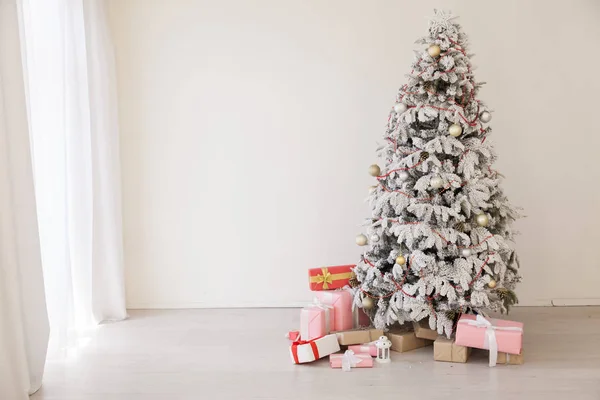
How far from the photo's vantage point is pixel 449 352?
9.10 feet

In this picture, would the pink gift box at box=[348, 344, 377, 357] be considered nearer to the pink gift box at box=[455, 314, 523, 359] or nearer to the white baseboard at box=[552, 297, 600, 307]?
the pink gift box at box=[455, 314, 523, 359]

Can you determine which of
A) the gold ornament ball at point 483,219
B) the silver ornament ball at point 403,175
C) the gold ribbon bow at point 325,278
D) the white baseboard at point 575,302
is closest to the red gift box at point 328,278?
the gold ribbon bow at point 325,278

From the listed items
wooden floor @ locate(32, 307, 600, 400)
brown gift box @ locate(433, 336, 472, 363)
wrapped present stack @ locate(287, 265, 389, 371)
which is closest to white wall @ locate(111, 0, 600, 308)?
wooden floor @ locate(32, 307, 600, 400)

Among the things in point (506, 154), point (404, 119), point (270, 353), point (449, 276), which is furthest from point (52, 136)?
point (506, 154)

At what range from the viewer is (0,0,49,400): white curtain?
2.29 meters

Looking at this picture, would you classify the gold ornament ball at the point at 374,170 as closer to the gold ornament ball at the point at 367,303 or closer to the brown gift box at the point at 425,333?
the gold ornament ball at the point at 367,303

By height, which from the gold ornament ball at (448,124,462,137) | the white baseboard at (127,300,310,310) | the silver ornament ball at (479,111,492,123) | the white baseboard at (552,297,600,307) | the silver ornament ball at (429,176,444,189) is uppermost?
the silver ornament ball at (479,111,492,123)

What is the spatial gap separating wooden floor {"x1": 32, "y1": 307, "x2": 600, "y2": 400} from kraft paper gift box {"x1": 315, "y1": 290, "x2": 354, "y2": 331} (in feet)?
0.98

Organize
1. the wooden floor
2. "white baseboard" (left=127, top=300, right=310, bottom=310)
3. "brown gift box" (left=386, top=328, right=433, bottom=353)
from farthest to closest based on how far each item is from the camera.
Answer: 1. "white baseboard" (left=127, top=300, right=310, bottom=310)
2. "brown gift box" (left=386, top=328, right=433, bottom=353)
3. the wooden floor

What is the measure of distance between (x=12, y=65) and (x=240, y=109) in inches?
64.4

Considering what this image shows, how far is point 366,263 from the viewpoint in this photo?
9.94ft

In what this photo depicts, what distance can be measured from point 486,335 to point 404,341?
0.41 meters

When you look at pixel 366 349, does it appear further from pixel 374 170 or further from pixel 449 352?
pixel 374 170

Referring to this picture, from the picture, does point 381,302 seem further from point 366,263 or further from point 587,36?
point 587,36
